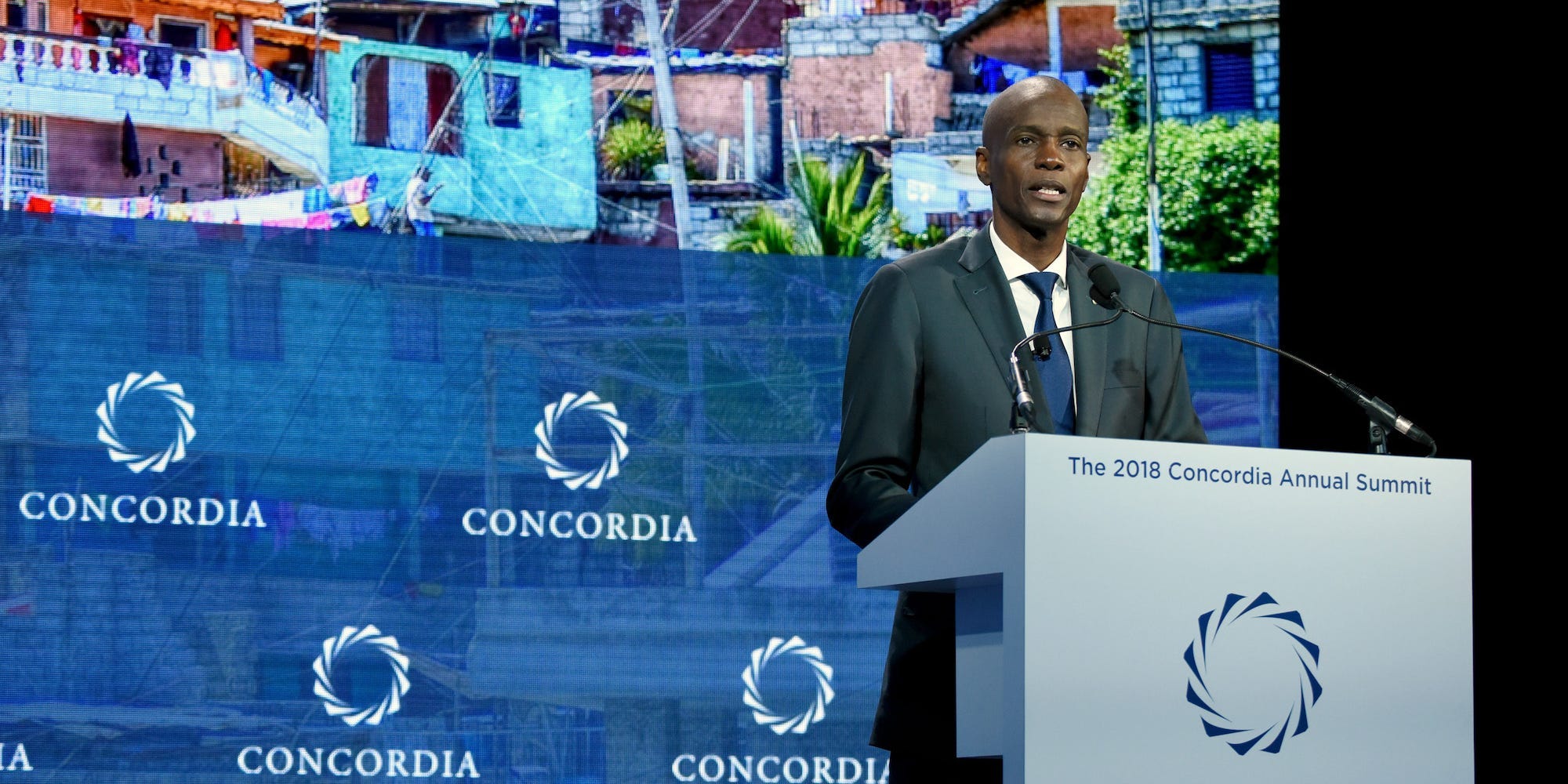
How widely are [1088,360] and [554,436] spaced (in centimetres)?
259

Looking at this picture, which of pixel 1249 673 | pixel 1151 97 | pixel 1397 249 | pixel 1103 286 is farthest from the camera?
pixel 1151 97

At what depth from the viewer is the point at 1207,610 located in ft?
4.89

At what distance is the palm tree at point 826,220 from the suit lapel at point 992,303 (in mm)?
3002

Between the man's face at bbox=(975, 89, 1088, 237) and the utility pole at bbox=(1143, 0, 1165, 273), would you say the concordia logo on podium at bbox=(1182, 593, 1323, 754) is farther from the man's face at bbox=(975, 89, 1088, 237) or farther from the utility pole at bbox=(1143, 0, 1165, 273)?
the utility pole at bbox=(1143, 0, 1165, 273)

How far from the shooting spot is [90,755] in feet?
13.2

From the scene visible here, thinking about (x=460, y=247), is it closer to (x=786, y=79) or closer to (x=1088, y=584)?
(x=786, y=79)

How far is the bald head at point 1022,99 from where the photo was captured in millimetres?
1963

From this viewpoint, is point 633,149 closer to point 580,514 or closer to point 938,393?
point 580,514

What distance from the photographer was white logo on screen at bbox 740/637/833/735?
425cm

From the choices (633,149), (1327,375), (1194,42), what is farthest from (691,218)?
(1327,375)

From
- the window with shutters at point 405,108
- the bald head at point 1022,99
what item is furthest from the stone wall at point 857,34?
the bald head at point 1022,99

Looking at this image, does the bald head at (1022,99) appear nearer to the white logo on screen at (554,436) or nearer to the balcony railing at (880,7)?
the white logo on screen at (554,436)

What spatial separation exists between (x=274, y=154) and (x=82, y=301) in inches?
29.0

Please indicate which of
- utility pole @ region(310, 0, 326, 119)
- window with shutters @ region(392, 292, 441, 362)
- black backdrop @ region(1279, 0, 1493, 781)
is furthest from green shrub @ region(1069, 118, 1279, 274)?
utility pole @ region(310, 0, 326, 119)
